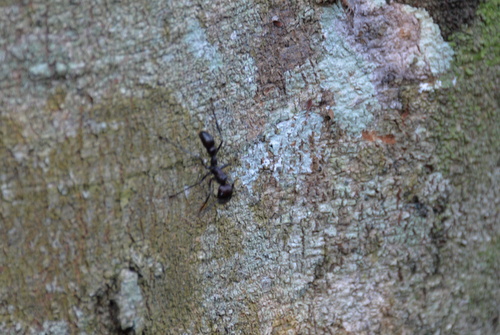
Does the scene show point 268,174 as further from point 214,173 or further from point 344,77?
point 344,77

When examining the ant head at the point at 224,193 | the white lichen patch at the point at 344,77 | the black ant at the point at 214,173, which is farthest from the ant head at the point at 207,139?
the white lichen patch at the point at 344,77

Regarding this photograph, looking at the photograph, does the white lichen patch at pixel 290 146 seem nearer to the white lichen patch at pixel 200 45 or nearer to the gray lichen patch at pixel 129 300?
the white lichen patch at pixel 200 45

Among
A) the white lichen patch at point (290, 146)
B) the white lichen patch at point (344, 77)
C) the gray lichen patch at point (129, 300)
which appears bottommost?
the gray lichen patch at point (129, 300)

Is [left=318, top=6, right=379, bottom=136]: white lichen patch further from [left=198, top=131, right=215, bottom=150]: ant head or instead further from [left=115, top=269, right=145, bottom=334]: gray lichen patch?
[left=115, top=269, right=145, bottom=334]: gray lichen patch

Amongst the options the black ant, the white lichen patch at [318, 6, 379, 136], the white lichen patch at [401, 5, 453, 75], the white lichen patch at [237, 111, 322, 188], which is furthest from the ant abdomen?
the white lichen patch at [401, 5, 453, 75]

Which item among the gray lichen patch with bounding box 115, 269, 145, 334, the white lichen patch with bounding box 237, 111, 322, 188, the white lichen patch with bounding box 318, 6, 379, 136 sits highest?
the white lichen patch with bounding box 318, 6, 379, 136

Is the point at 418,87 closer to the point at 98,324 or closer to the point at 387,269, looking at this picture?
the point at 387,269

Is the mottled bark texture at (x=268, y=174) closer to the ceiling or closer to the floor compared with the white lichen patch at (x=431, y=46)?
closer to the floor
